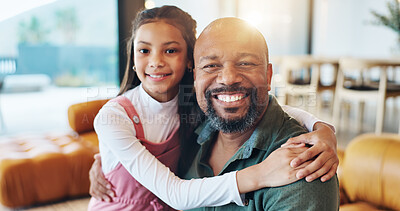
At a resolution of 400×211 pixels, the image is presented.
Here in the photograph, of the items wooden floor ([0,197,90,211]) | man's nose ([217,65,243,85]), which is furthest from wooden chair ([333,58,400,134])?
man's nose ([217,65,243,85])

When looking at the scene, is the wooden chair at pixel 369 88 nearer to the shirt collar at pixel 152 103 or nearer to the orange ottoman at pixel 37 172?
the orange ottoman at pixel 37 172

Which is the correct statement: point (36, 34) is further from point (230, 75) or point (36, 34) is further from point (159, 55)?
point (230, 75)

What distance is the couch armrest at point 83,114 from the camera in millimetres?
871

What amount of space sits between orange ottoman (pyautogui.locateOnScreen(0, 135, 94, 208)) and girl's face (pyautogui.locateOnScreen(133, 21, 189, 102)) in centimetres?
101

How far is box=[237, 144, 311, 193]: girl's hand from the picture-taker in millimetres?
714

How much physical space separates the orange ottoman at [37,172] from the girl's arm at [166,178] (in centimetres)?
96

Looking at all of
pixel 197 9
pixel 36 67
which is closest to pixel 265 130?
pixel 197 9

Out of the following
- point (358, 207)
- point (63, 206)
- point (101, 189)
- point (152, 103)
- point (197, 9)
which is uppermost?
point (197, 9)

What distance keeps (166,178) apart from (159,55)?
290mm

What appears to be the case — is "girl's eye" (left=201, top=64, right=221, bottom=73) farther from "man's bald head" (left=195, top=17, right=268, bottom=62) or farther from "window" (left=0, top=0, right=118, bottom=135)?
"window" (left=0, top=0, right=118, bottom=135)

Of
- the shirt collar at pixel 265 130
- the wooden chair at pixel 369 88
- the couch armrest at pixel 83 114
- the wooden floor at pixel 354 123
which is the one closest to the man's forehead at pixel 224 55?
the shirt collar at pixel 265 130

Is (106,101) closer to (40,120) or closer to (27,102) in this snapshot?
(40,120)

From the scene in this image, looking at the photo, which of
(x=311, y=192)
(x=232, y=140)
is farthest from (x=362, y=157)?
(x=311, y=192)

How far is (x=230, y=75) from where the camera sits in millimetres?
807
